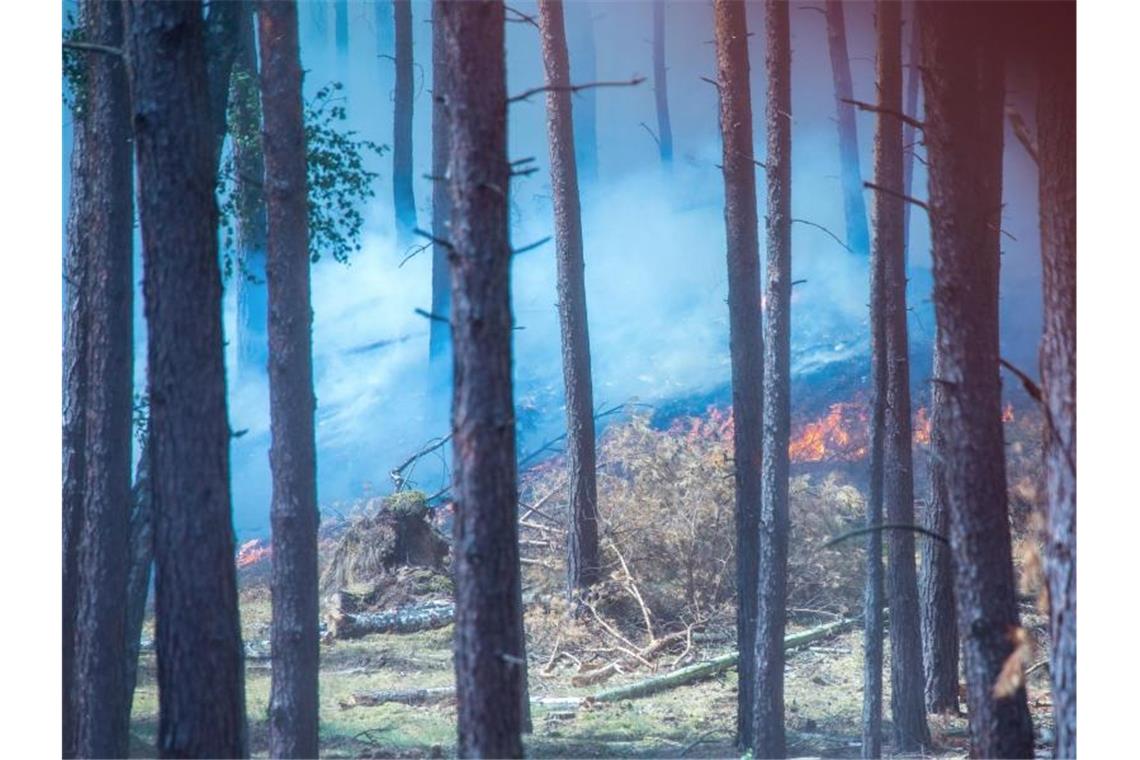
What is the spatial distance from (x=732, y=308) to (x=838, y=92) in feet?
4.82

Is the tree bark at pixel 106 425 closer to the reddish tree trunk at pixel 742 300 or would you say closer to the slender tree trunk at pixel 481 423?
the slender tree trunk at pixel 481 423

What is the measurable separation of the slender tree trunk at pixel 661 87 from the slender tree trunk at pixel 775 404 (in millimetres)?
333

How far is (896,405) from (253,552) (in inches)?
149

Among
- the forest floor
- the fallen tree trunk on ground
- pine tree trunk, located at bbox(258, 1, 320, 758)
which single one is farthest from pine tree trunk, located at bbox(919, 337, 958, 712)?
pine tree trunk, located at bbox(258, 1, 320, 758)

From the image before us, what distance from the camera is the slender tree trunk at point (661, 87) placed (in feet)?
23.4

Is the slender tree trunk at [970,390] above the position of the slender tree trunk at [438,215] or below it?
below

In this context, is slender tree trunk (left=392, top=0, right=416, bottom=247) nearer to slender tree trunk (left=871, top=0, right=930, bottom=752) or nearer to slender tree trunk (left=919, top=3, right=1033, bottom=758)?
slender tree trunk (left=871, top=0, right=930, bottom=752)

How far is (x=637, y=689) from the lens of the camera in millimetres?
6977

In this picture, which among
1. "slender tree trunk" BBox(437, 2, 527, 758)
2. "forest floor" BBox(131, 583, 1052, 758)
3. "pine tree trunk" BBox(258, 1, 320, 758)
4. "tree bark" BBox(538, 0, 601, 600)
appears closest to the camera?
"slender tree trunk" BBox(437, 2, 527, 758)

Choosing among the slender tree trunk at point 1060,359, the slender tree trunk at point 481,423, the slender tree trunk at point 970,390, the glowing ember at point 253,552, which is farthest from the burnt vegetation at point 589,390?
the slender tree trunk at point 481,423

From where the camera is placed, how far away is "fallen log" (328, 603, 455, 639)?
7086 mm

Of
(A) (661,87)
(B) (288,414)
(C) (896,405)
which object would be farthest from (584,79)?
(B) (288,414)

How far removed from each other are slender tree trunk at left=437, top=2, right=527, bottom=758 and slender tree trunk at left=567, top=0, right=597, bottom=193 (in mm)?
3296
